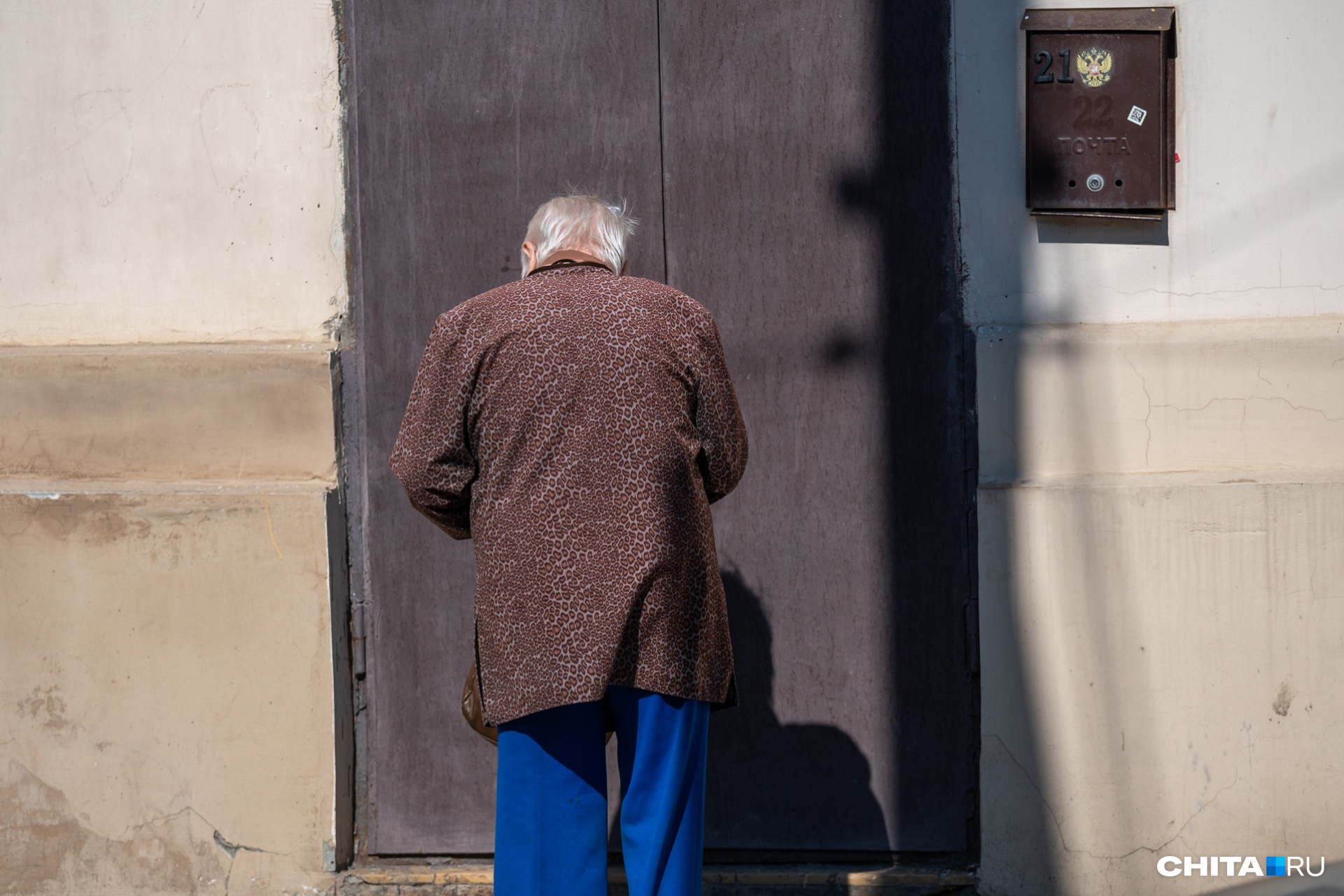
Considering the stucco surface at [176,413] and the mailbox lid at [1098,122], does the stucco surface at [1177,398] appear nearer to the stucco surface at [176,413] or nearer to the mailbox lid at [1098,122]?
the mailbox lid at [1098,122]

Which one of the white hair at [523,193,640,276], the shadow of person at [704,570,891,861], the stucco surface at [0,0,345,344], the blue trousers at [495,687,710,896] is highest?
the stucco surface at [0,0,345,344]

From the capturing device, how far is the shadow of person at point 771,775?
2990mm

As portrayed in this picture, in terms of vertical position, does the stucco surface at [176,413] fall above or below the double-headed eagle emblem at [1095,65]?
below

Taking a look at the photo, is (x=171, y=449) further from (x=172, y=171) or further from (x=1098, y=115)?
(x=1098, y=115)

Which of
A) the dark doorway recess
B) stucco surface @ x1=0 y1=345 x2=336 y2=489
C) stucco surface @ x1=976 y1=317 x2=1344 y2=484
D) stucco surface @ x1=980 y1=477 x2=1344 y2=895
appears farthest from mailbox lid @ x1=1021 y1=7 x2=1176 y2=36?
stucco surface @ x1=0 y1=345 x2=336 y2=489

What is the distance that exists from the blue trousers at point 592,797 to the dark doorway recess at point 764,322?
3.03ft

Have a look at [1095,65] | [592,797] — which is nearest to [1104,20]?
[1095,65]

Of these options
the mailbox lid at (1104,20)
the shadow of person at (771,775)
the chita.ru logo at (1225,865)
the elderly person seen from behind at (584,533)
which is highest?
the mailbox lid at (1104,20)

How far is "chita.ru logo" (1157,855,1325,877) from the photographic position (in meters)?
2.78

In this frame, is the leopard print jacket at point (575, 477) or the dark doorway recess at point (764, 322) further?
the dark doorway recess at point (764, 322)

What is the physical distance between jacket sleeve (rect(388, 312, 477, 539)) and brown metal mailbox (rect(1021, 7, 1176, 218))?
1737 millimetres

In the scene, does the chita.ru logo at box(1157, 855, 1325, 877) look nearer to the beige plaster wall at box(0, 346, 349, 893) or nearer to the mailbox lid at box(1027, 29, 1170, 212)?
the mailbox lid at box(1027, 29, 1170, 212)

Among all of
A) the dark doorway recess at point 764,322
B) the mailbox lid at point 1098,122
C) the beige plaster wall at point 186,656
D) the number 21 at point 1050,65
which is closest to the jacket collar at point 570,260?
the dark doorway recess at point 764,322

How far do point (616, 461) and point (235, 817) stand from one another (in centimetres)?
181
